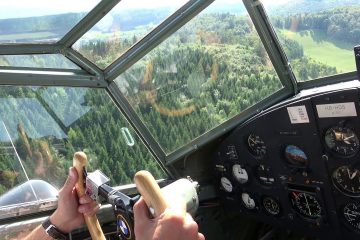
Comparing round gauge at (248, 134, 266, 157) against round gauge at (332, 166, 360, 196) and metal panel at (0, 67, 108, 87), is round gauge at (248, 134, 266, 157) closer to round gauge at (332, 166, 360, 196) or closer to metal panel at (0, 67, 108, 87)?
round gauge at (332, 166, 360, 196)

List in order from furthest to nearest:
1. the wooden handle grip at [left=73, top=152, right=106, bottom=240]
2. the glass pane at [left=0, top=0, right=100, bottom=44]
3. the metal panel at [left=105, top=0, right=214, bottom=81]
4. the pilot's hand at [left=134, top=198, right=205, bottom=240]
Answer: the metal panel at [left=105, top=0, right=214, bottom=81]
the glass pane at [left=0, top=0, right=100, bottom=44]
the wooden handle grip at [left=73, top=152, right=106, bottom=240]
the pilot's hand at [left=134, top=198, right=205, bottom=240]

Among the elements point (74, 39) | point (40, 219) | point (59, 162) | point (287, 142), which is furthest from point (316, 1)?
point (40, 219)

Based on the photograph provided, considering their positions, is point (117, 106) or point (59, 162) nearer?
point (59, 162)

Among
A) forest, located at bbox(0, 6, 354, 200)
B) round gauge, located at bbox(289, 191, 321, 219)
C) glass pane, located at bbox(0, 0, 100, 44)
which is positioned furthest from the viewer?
round gauge, located at bbox(289, 191, 321, 219)

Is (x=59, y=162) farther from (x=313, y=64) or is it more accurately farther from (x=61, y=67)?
(x=313, y=64)

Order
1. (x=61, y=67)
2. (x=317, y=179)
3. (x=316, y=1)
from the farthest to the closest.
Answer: (x=317, y=179) < (x=61, y=67) < (x=316, y=1)

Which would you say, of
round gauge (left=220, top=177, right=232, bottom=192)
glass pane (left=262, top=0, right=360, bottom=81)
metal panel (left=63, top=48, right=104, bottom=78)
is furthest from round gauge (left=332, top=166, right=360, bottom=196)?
metal panel (left=63, top=48, right=104, bottom=78)

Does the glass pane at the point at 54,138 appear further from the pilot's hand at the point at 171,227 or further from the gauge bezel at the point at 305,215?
the pilot's hand at the point at 171,227
